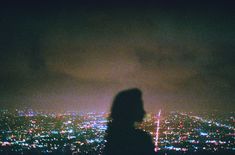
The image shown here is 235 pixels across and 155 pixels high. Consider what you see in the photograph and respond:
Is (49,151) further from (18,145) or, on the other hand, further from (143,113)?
(143,113)

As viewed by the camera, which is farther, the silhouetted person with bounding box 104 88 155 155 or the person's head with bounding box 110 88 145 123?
the person's head with bounding box 110 88 145 123

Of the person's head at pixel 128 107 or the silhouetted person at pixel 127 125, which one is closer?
the silhouetted person at pixel 127 125

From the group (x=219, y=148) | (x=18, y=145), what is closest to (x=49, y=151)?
(x=18, y=145)

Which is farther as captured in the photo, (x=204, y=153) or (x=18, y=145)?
(x=18, y=145)

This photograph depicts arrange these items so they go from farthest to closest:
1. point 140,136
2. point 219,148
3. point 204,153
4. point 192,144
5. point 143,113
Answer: point 192,144 < point 219,148 < point 204,153 < point 143,113 < point 140,136

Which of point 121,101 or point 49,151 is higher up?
point 121,101

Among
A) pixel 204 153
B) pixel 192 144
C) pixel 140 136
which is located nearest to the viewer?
pixel 140 136

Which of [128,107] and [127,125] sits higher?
[128,107]
